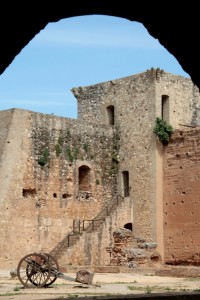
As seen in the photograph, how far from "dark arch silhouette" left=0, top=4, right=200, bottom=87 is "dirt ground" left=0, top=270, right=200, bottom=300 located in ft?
33.4

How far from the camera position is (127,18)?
7.35m

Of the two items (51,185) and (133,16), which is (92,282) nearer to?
(51,185)

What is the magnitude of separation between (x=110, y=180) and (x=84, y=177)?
138 cm

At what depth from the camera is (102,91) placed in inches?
1438

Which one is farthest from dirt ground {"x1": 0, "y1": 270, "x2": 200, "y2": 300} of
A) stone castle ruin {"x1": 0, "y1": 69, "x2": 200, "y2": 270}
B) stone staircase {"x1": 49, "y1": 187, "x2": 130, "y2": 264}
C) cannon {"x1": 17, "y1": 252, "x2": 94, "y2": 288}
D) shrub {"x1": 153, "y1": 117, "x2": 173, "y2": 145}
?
shrub {"x1": 153, "y1": 117, "x2": 173, "y2": 145}

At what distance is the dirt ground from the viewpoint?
1833 cm

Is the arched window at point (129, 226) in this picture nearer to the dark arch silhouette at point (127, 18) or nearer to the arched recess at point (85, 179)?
the arched recess at point (85, 179)

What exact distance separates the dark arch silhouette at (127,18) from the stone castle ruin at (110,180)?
22708mm

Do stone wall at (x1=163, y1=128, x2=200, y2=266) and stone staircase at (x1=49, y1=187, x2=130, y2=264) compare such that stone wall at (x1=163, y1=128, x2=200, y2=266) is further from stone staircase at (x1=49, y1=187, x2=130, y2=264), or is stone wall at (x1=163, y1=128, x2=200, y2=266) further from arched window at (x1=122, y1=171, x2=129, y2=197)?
stone staircase at (x1=49, y1=187, x2=130, y2=264)

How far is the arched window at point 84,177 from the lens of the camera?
112 ft

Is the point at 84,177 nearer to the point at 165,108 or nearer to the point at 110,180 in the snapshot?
the point at 110,180

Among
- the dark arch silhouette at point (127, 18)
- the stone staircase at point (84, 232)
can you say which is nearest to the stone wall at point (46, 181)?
the stone staircase at point (84, 232)

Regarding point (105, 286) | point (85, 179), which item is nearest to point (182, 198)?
point (85, 179)

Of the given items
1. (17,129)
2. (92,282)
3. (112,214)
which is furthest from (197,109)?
(92,282)
